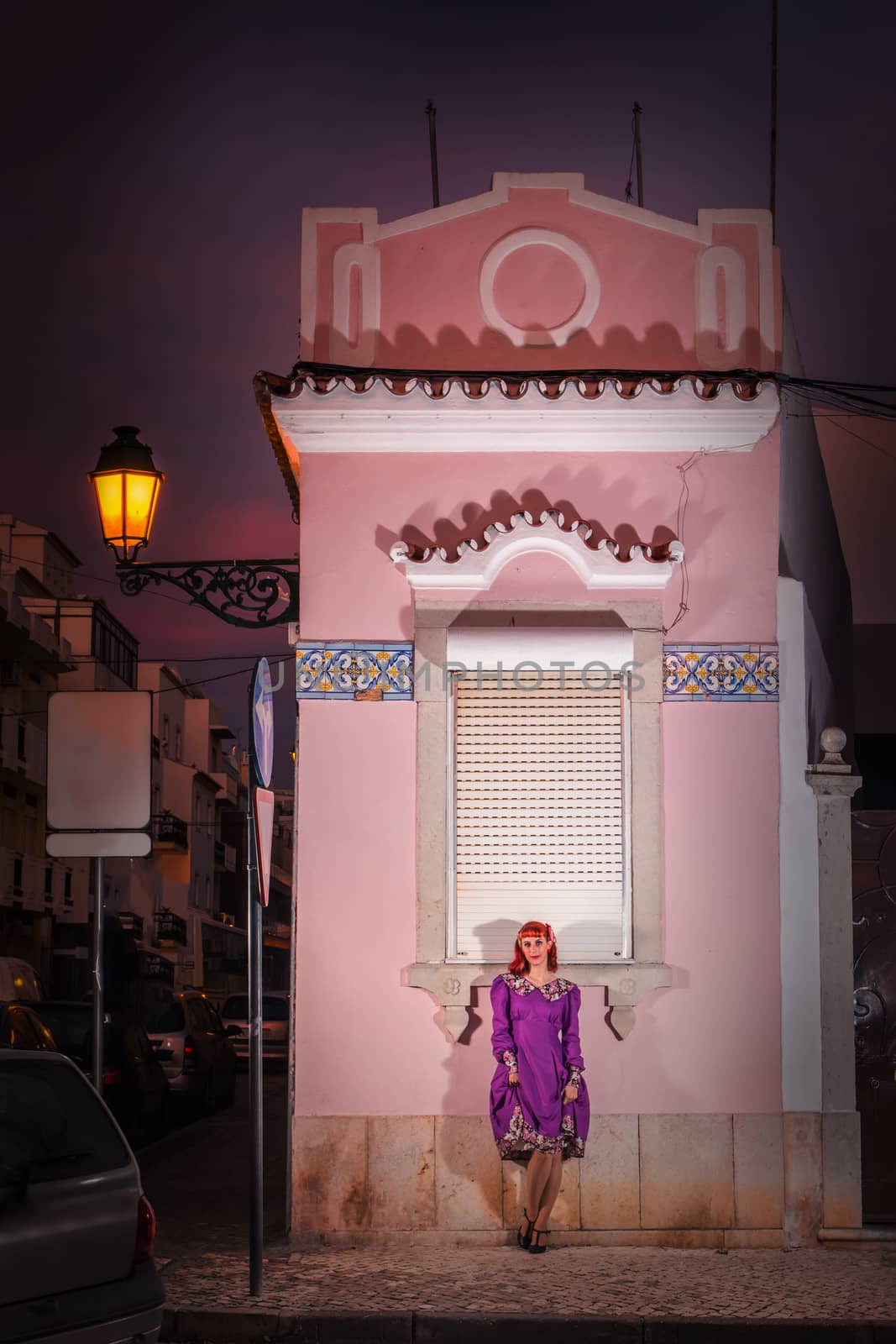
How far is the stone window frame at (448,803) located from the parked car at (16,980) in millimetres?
13040

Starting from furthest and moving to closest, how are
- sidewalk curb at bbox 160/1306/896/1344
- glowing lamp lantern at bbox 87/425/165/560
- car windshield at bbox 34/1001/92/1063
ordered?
car windshield at bbox 34/1001/92/1063 < glowing lamp lantern at bbox 87/425/165/560 < sidewalk curb at bbox 160/1306/896/1344

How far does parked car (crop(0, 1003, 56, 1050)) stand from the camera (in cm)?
1346

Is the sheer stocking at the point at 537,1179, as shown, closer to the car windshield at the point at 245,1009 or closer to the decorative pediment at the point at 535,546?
the decorative pediment at the point at 535,546

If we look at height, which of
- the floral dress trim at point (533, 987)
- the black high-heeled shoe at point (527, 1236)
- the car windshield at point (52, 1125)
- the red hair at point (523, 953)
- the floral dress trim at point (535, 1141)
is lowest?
the black high-heeled shoe at point (527, 1236)

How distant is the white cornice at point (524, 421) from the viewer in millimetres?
10180

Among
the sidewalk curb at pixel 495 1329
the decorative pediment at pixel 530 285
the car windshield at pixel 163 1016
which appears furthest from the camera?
the car windshield at pixel 163 1016

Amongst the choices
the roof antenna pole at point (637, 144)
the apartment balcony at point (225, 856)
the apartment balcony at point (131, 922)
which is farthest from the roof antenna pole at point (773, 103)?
the apartment balcony at point (225, 856)

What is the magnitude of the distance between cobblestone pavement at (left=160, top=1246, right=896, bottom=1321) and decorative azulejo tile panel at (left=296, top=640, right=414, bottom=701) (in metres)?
3.32

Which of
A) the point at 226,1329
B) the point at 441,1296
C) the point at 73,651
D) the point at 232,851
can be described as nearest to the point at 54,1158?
the point at 226,1329

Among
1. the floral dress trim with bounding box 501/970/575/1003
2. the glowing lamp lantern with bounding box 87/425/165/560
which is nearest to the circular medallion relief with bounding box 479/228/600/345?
the glowing lamp lantern with bounding box 87/425/165/560

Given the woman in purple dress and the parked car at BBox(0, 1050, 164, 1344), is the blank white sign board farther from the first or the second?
the parked car at BBox(0, 1050, 164, 1344)

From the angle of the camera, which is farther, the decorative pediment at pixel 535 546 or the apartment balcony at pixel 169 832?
the apartment balcony at pixel 169 832

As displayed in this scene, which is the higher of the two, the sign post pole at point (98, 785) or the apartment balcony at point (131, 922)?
the sign post pole at point (98, 785)

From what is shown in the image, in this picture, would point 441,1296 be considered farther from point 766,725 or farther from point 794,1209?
point 766,725
